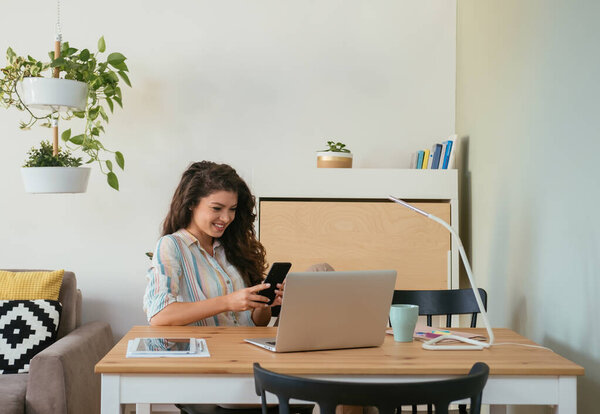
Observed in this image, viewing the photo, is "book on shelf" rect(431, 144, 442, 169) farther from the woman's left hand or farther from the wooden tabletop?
the wooden tabletop

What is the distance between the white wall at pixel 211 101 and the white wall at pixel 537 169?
40cm

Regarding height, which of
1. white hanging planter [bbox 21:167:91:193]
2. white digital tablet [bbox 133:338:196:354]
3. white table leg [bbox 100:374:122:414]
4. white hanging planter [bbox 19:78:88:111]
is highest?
white hanging planter [bbox 19:78:88:111]

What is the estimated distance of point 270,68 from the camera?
4223 mm

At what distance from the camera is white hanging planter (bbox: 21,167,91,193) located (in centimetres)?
367

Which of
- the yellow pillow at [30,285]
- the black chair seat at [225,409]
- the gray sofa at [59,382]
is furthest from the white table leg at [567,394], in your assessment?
the yellow pillow at [30,285]

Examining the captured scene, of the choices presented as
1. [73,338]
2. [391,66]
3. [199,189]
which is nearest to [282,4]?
[391,66]

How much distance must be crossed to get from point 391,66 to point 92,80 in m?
1.66

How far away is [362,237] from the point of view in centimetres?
374

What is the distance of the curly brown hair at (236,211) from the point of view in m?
2.75

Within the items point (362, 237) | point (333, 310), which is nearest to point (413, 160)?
point (362, 237)

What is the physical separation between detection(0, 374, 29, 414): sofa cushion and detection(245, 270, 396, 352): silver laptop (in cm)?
137

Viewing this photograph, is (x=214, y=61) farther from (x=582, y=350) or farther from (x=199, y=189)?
(x=582, y=350)

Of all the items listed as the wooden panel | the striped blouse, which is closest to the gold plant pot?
the wooden panel

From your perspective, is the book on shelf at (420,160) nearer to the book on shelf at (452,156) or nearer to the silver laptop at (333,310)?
the book on shelf at (452,156)
